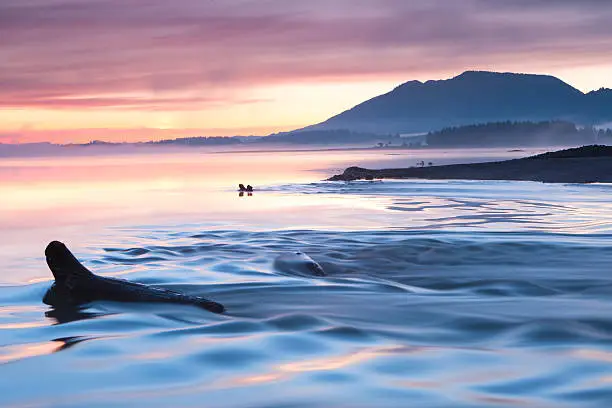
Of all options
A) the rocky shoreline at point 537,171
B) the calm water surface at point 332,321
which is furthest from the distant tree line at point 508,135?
the calm water surface at point 332,321

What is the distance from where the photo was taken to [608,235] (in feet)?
44.1

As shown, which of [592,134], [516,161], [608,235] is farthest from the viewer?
[592,134]

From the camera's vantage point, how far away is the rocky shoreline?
104ft

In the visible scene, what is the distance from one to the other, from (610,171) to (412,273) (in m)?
23.7

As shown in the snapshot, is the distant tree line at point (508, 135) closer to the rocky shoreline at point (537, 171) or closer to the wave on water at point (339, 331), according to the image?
the rocky shoreline at point (537, 171)

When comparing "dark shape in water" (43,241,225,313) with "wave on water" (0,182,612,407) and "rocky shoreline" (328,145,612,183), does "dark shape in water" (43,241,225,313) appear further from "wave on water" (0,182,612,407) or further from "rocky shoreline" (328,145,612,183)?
"rocky shoreline" (328,145,612,183)

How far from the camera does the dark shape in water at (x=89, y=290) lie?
24.6ft

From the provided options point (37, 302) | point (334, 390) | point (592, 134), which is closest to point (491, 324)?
point (334, 390)

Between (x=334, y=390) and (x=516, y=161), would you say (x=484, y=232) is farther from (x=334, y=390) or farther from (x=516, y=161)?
(x=516, y=161)

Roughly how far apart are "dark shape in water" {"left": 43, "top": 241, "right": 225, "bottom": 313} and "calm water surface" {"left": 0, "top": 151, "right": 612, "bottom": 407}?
190 millimetres

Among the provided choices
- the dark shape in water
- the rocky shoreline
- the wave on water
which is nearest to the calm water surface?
the wave on water

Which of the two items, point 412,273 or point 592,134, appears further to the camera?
point 592,134

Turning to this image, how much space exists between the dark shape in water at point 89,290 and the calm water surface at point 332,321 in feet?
0.62

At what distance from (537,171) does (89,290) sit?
28.8 meters
